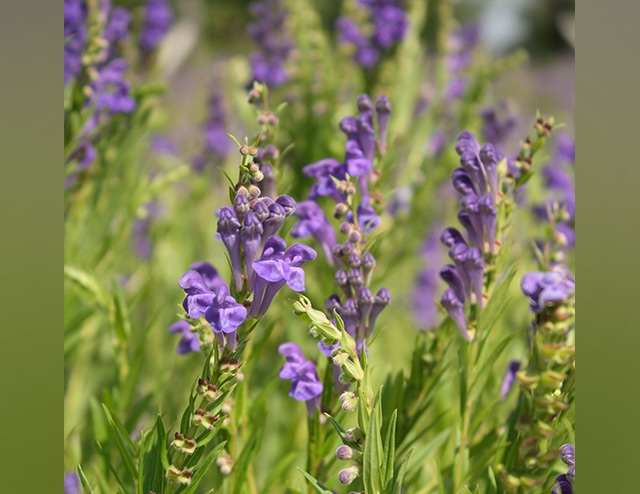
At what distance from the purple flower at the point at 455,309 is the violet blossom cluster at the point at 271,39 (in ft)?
4.51

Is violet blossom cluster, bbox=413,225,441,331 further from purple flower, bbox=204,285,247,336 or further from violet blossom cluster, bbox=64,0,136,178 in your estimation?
purple flower, bbox=204,285,247,336

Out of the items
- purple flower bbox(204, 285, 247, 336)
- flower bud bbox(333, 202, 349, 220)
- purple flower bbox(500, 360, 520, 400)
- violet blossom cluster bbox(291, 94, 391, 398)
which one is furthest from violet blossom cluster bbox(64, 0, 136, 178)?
purple flower bbox(500, 360, 520, 400)

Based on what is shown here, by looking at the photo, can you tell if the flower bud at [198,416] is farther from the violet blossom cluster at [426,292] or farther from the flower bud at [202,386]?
the violet blossom cluster at [426,292]

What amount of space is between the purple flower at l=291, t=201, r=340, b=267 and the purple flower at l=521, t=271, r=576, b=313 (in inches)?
16.5

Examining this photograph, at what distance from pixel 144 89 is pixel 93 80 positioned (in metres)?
0.14

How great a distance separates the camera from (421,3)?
2.18 m

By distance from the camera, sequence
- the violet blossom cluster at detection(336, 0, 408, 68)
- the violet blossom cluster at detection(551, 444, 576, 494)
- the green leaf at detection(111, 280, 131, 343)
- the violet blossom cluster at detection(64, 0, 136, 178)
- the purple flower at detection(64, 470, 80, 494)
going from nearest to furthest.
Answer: the violet blossom cluster at detection(551, 444, 576, 494) < the green leaf at detection(111, 280, 131, 343) < the purple flower at detection(64, 470, 80, 494) < the violet blossom cluster at detection(64, 0, 136, 178) < the violet blossom cluster at detection(336, 0, 408, 68)

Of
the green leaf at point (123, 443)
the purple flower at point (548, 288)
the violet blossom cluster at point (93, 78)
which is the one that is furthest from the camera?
the violet blossom cluster at point (93, 78)

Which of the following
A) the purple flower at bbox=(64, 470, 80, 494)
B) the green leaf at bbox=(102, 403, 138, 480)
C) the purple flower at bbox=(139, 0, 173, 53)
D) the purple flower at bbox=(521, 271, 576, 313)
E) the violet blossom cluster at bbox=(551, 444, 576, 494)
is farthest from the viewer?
the purple flower at bbox=(139, 0, 173, 53)

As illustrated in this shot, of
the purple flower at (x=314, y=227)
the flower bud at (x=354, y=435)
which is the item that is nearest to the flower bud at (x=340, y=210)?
the purple flower at (x=314, y=227)

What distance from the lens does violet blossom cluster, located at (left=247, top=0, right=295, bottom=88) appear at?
216 cm

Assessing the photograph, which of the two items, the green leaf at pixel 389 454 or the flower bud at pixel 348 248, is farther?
the flower bud at pixel 348 248

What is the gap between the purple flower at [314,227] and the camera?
112 cm

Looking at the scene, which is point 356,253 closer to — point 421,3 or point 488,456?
point 488,456
